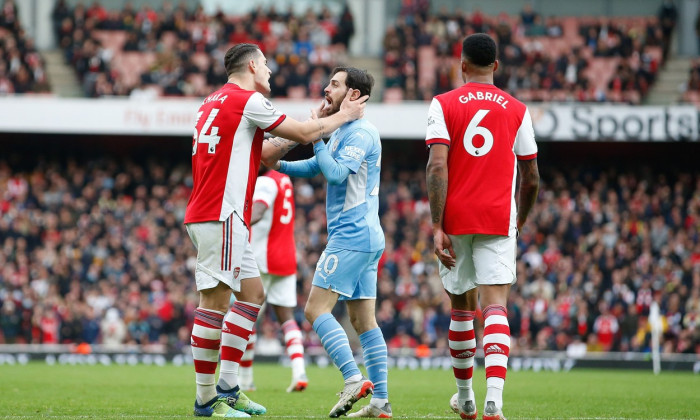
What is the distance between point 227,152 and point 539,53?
70.9ft

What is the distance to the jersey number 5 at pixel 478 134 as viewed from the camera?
22.2ft

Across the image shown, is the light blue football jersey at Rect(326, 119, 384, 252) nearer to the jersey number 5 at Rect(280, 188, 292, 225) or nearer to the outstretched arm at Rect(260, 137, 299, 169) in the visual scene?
the outstretched arm at Rect(260, 137, 299, 169)

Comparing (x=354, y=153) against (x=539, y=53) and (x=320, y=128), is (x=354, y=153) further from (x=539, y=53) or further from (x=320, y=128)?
(x=539, y=53)

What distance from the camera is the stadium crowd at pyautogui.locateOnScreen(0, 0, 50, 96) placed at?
83.5ft


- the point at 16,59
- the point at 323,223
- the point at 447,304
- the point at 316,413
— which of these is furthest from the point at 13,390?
the point at 16,59

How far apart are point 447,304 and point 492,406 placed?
14.9 meters

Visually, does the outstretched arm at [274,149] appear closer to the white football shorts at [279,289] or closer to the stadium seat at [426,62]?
the white football shorts at [279,289]

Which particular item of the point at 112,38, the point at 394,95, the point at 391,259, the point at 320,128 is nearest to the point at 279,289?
the point at 320,128

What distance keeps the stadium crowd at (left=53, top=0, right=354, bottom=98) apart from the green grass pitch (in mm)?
11641

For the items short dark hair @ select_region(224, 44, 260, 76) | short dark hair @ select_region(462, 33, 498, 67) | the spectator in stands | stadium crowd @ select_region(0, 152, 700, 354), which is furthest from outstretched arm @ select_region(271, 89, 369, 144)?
the spectator in stands

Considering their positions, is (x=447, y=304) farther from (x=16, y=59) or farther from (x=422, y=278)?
(x=16, y=59)

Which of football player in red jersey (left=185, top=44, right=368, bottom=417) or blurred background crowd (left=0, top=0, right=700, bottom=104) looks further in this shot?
blurred background crowd (left=0, top=0, right=700, bottom=104)

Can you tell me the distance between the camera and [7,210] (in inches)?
949

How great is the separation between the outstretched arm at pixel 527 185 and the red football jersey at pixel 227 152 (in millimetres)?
1756
